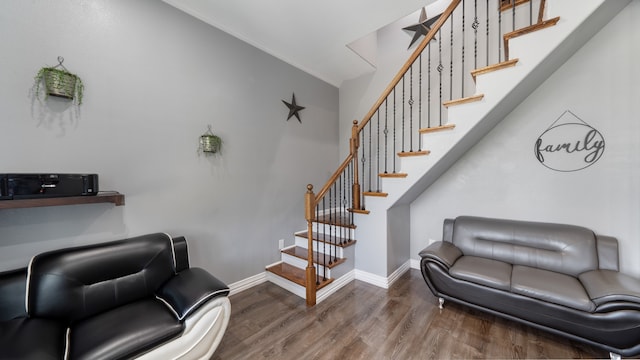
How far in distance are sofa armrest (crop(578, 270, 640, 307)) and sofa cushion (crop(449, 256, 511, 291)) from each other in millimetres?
495

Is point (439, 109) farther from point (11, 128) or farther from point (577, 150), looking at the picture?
point (11, 128)

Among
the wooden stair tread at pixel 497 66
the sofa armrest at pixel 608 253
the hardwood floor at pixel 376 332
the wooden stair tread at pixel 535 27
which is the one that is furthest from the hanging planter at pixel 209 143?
the sofa armrest at pixel 608 253

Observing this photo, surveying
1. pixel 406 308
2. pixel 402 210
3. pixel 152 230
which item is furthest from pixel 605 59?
pixel 152 230

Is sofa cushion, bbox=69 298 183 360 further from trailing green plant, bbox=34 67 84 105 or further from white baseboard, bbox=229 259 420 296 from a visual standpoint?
trailing green plant, bbox=34 67 84 105

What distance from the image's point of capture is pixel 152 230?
6.98ft

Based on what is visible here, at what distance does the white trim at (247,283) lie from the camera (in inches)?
106

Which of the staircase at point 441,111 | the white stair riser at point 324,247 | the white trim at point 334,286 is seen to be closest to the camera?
the staircase at point 441,111

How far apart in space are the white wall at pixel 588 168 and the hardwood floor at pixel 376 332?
4.04 ft

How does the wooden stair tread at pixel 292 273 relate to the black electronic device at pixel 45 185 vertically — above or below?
below

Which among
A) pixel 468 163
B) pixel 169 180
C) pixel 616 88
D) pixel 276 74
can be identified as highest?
pixel 276 74

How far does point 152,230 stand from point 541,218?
4072 mm

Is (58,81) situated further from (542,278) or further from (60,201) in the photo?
(542,278)

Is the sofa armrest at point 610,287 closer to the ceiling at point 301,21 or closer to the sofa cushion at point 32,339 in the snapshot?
the ceiling at point 301,21

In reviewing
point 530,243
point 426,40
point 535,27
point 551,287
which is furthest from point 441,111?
point 551,287
